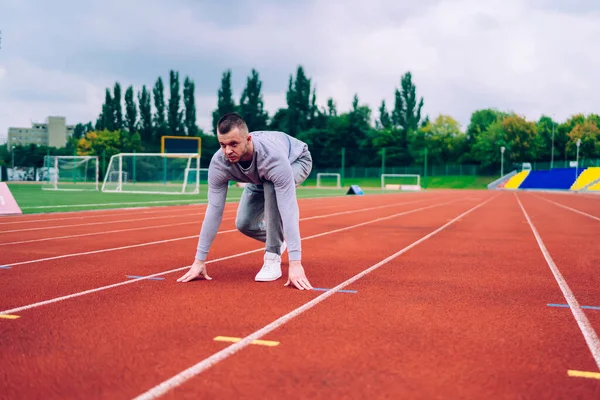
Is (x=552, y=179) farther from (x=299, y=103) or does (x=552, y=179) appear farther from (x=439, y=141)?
(x=299, y=103)

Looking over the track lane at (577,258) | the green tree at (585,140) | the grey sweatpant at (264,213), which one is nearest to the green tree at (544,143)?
the green tree at (585,140)

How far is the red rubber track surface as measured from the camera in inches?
97.9

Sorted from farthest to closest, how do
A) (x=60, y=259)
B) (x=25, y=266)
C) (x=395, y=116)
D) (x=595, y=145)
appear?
(x=395, y=116) < (x=595, y=145) < (x=60, y=259) < (x=25, y=266)

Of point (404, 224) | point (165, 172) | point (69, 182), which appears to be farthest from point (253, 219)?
point (69, 182)

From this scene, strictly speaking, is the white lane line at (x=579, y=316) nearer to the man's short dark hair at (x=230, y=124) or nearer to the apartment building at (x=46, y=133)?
the man's short dark hair at (x=230, y=124)

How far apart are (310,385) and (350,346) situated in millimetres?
637

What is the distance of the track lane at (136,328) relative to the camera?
8.43 feet

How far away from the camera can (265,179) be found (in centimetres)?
466

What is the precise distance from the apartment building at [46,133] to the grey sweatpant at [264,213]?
390 feet

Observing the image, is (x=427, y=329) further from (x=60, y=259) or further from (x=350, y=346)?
(x=60, y=259)

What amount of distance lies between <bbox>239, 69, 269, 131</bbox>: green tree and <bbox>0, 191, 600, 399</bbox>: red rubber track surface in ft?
233

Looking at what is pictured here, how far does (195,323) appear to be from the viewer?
3516 mm

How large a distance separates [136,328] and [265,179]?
174cm

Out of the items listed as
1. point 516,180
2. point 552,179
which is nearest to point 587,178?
point 552,179
